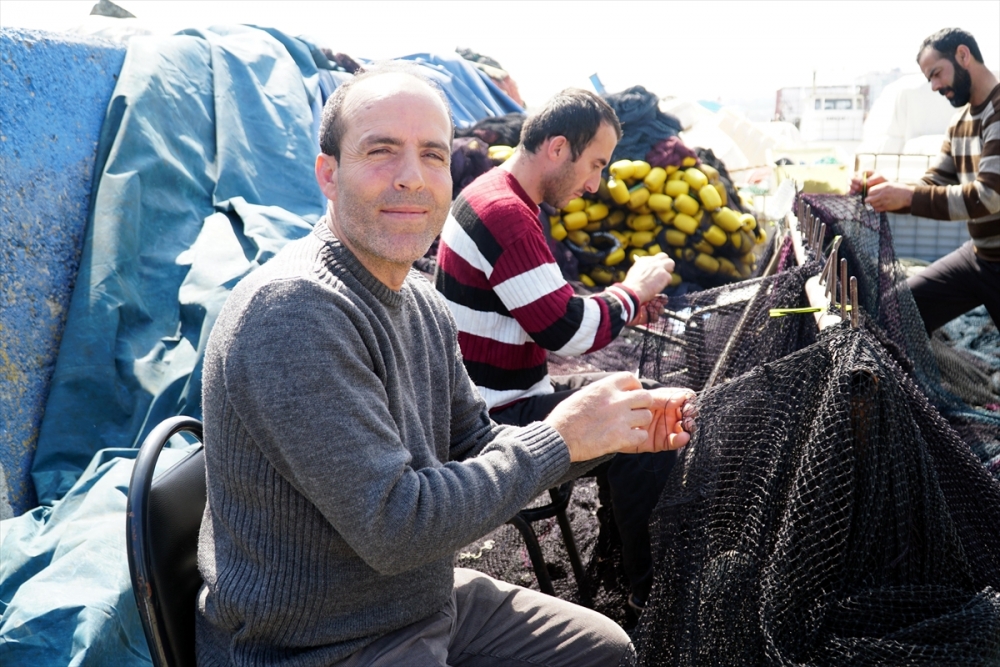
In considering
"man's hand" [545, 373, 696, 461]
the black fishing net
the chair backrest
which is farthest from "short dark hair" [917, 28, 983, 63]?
the chair backrest

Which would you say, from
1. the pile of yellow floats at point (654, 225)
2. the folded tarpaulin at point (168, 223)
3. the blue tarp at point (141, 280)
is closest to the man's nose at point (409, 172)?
the blue tarp at point (141, 280)

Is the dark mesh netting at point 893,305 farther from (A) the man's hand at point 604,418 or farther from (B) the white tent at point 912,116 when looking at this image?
(B) the white tent at point 912,116

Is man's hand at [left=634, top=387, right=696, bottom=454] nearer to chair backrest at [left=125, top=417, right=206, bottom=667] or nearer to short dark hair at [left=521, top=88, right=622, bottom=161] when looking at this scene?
chair backrest at [left=125, top=417, right=206, bottom=667]

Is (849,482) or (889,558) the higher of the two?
(849,482)

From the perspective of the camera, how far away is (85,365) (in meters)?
3.23

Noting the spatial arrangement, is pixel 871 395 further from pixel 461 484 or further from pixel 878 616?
pixel 461 484

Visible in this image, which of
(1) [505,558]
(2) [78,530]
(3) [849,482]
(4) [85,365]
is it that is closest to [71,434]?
(4) [85,365]

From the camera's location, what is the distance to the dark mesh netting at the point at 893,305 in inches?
111

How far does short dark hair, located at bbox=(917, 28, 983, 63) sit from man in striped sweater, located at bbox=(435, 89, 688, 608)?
2.22 meters

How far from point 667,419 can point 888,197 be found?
2.58 meters

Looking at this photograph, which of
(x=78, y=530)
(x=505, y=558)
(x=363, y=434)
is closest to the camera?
(x=363, y=434)

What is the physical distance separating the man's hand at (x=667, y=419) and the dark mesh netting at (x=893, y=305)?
123cm

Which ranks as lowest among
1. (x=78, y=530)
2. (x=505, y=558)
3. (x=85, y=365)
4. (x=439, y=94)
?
(x=505, y=558)

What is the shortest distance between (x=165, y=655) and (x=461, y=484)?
1.81 feet
